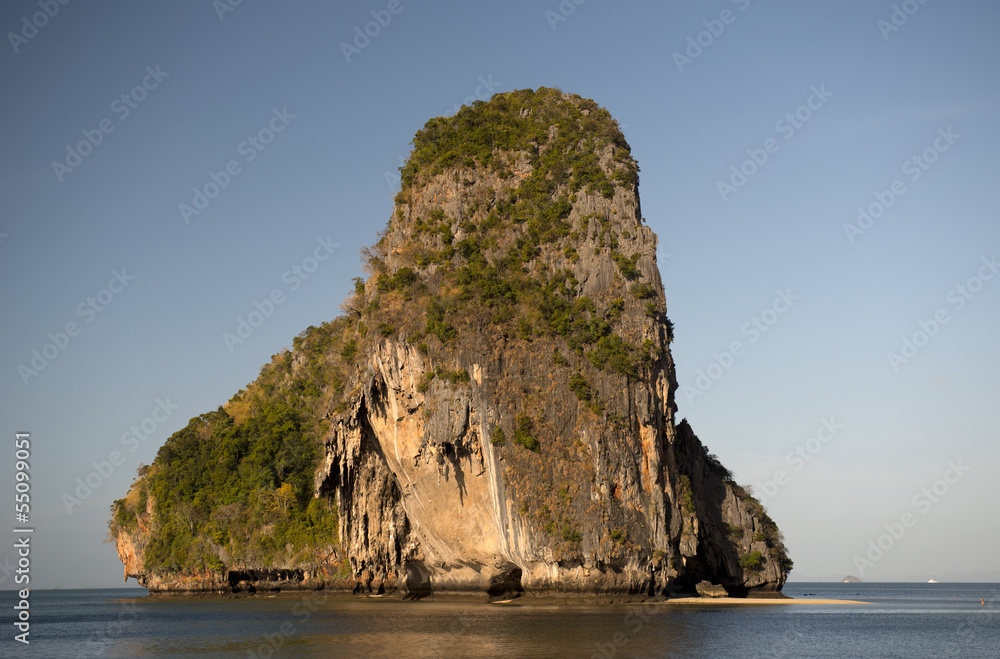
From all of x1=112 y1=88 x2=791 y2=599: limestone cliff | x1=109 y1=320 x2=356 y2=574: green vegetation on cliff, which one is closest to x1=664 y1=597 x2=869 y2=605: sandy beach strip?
x1=112 y1=88 x2=791 y2=599: limestone cliff

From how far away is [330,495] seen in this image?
6369 centimetres

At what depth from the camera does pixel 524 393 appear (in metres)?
46.6

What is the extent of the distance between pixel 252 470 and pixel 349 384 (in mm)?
20272

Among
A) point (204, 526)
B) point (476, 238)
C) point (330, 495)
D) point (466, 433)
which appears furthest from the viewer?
point (204, 526)

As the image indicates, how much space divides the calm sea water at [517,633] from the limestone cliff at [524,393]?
351 centimetres

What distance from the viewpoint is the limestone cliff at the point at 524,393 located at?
44.5 m

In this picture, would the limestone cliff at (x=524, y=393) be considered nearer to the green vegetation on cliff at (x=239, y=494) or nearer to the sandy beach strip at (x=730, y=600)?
the sandy beach strip at (x=730, y=600)

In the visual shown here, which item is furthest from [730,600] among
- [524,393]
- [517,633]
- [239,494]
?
[239,494]

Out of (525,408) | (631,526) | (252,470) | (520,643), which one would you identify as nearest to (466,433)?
(525,408)

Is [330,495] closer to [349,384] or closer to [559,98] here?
[349,384]

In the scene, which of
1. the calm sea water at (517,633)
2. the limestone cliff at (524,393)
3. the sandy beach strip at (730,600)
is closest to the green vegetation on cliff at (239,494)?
the limestone cliff at (524,393)

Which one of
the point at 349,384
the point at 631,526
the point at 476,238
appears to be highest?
the point at 476,238

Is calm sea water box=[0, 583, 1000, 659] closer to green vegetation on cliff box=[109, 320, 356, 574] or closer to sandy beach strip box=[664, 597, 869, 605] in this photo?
sandy beach strip box=[664, 597, 869, 605]

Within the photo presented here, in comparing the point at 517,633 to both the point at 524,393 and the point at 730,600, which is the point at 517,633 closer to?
the point at 524,393
